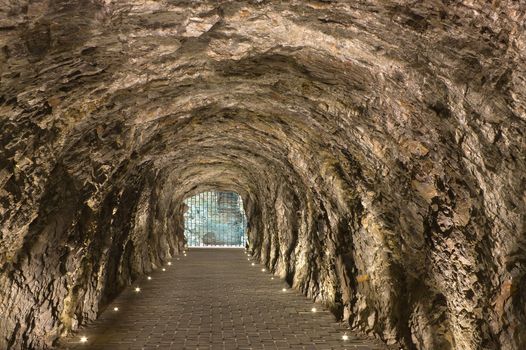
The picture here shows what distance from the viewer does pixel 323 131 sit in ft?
30.4

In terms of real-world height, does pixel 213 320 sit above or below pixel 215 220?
above

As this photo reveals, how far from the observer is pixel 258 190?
70.8ft

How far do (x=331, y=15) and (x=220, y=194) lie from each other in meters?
33.3

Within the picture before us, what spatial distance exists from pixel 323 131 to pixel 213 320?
413 cm

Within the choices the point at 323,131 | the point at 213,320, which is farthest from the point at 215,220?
the point at 323,131

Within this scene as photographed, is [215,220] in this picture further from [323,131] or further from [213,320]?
[323,131]

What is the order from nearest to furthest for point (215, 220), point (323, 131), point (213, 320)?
point (323, 131) < point (213, 320) < point (215, 220)

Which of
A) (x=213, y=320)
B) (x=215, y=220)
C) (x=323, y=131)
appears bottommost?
(x=215, y=220)

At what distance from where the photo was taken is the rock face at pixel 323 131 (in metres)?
4.92

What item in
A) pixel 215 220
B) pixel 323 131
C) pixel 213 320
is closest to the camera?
pixel 323 131

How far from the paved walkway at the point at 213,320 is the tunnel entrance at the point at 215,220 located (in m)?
21.8

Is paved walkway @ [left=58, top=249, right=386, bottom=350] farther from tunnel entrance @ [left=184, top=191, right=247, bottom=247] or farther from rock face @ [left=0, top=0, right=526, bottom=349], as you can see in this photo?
tunnel entrance @ [left=184, top=191, right=247, bottom=247]

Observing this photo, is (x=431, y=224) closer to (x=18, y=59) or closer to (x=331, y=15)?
(x=331, y=15)

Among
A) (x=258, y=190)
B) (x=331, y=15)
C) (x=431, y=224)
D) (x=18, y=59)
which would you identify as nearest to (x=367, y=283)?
(x=431, y=224)
